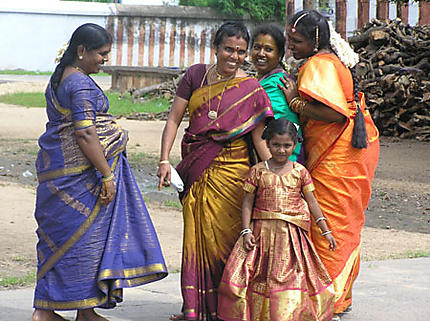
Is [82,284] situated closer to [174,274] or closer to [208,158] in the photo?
[208,158]

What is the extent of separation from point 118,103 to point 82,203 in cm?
1569

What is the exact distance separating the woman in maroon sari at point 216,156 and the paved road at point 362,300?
→ 430mm

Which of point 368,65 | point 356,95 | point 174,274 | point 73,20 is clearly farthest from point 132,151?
point 73,20

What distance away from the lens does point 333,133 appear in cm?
444

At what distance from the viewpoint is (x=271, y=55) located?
4.39 m

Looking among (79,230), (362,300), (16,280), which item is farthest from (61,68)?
(362,300)

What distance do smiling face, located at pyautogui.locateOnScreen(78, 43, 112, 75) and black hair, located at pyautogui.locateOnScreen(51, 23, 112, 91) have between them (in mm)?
21

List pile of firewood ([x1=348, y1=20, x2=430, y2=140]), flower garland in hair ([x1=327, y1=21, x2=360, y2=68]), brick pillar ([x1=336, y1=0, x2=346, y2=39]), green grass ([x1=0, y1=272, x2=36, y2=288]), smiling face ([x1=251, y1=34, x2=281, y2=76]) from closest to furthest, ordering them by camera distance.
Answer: smiling face ([x1=251, y1=34, x2=281, y2=76])
flower garland in hair ([x1=327, y1=21, x2=360, y2=68])
green grass ([x1=0, y1=272, x2=36, y2=288])
pile of firewood ([x1=348, y1=20, x2=430, y2=140])
brick pillar ([x1=336, y1=0, x2=346, y2=39])

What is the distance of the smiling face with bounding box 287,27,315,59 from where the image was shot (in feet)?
14.3

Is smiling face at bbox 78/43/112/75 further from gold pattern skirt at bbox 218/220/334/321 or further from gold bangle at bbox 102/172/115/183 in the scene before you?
gold pattern skirt at bbox 218/220/334/321

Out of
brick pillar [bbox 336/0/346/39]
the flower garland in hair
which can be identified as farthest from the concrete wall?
the flower garland in hair

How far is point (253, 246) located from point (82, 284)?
0.91 meters

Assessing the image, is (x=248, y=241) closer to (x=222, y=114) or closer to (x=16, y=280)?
(x=222, y=114)

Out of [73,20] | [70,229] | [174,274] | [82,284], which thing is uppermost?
[73,20]
